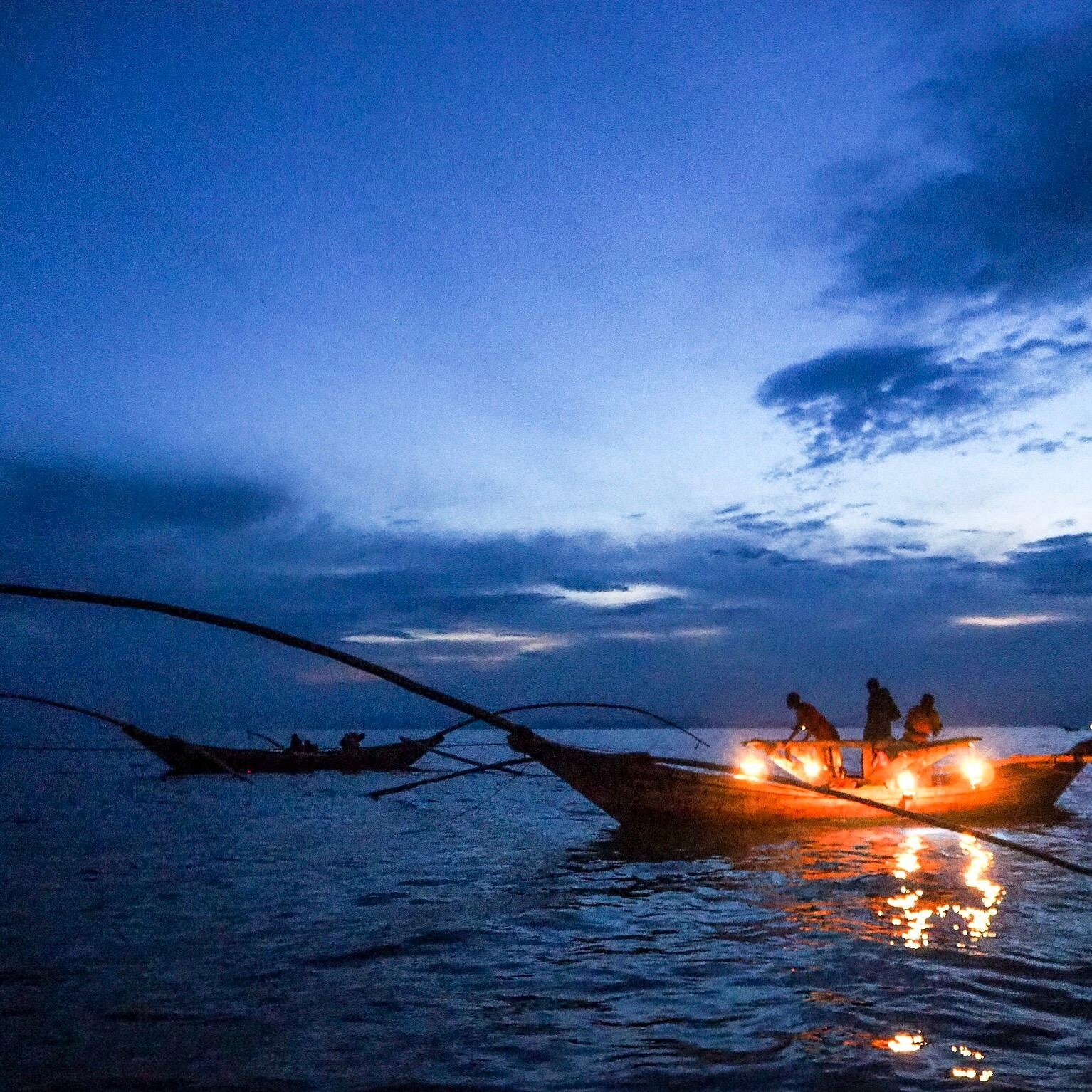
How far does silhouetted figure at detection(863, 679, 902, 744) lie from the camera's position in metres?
19.3

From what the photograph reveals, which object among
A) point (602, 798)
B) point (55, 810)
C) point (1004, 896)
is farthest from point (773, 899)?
point (55, 810)

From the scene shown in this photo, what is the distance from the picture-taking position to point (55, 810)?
33.4 metres

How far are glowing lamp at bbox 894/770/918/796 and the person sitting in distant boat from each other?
2.36 feet

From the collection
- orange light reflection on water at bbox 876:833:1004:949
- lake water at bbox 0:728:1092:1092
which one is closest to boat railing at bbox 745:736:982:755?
lake water at bbox 0:728:1092:1092

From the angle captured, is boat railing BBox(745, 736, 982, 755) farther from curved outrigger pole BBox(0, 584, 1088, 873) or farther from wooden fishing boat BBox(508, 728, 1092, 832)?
curved outrigger pole BBox(0, 584, 1088, 873)

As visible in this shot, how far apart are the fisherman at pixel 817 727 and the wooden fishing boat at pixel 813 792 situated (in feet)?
0.47

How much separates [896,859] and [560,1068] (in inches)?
489

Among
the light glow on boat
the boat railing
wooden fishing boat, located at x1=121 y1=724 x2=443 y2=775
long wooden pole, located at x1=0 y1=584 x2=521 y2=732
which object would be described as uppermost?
long wooden pole, located at x1=0 y1=584 x2=521 y2=732

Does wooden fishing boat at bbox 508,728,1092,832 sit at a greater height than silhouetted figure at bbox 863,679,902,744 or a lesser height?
lesser

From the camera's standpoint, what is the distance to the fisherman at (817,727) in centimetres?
1883

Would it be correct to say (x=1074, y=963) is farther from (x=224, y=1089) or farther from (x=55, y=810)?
(x=55, y=810)

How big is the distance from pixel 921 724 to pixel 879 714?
0.91 meters

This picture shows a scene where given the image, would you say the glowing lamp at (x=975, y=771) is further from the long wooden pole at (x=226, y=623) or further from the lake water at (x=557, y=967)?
the long wooden pole at (x=226, y=623)

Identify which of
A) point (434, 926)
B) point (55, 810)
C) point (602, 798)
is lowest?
point (55, 810)
